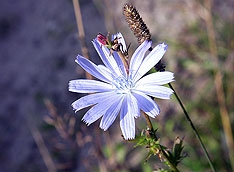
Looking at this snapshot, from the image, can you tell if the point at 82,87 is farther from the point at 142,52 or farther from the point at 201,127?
the point at 201,127

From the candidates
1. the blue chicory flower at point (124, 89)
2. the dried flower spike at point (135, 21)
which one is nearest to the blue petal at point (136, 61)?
the blue chicory flower at point (124, 89)

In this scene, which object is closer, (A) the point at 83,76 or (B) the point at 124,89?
(B) the point at 124,89

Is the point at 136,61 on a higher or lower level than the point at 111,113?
higher

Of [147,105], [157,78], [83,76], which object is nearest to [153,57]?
[157,78]

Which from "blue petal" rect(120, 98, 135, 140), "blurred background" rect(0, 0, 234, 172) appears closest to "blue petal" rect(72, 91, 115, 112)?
"blue petal" rect(120, 98, 135, 140)

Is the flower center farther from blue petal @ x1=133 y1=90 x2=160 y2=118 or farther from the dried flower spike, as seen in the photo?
the dried flower spike

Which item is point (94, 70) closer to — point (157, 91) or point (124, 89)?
point (124, 89)

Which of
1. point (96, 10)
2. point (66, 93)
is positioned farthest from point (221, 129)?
point (96, 10)
